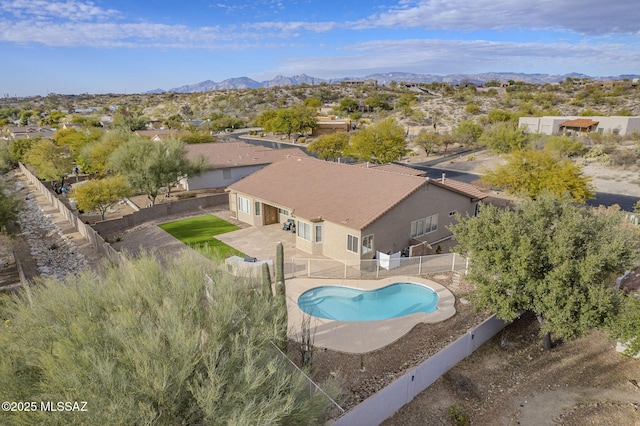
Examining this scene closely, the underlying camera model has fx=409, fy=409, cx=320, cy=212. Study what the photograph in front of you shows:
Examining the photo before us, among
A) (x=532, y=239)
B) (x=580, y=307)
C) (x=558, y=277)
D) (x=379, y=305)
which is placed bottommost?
(x=379, y=305)

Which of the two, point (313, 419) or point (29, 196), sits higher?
point (313, 419)

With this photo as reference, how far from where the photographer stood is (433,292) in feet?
69.7

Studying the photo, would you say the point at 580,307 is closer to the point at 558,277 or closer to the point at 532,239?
Result: the point at 558,277

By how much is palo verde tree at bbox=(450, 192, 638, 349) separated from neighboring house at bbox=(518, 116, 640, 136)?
58.2 metres

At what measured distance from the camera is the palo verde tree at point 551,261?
1385 cm

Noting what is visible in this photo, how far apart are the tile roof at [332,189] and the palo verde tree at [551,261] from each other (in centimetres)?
811

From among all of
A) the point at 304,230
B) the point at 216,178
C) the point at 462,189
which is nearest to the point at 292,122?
the point at 216,178

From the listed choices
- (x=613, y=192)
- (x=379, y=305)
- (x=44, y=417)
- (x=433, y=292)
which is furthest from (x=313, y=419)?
(x=613, y=192)

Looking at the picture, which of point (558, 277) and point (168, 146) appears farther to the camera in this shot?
point (168, 146)

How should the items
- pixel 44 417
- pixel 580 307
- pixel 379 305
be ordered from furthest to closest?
pixel 379 305
pixel 580 307
pixel 44 417

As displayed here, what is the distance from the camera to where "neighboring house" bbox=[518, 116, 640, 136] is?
66.2m

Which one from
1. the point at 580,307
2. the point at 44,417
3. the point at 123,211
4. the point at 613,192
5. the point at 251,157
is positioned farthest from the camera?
the point at 251,157

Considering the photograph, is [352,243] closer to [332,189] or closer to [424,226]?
[332,189]

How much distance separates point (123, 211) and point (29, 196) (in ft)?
53.4
